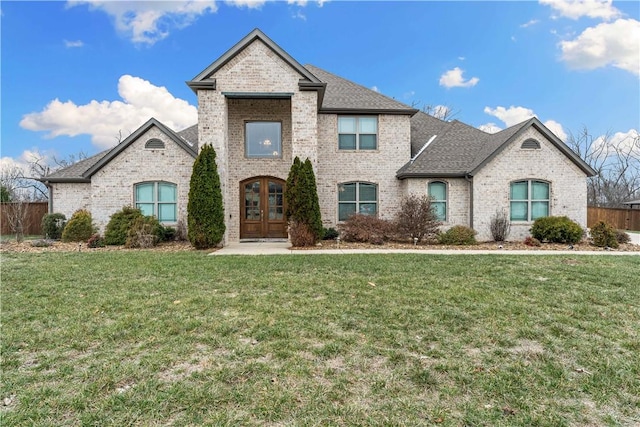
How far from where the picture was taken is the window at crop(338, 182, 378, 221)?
52.0 feet

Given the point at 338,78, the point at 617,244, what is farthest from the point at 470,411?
the point at 338,78

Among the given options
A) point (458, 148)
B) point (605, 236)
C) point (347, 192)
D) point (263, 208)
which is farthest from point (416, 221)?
point (605, 236)

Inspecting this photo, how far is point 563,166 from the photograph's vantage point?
1476cm

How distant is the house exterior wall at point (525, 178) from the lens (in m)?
14.7

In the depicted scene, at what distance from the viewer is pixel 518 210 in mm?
14953

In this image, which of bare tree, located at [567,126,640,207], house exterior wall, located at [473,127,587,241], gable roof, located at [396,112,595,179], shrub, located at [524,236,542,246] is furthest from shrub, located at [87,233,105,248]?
bare tree, located at [567,126,640,207]

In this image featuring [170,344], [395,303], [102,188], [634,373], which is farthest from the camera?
[102,188]

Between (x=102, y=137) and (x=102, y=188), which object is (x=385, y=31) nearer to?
(x=102, y=188)

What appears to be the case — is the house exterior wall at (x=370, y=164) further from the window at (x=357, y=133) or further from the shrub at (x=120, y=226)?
the shrub at (x=120, y=226)

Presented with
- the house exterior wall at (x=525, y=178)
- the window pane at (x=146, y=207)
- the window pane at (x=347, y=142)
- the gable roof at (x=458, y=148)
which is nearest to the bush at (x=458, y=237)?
the house exterior wall at (x=525, y=178)

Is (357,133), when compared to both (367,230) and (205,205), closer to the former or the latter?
(367,230)

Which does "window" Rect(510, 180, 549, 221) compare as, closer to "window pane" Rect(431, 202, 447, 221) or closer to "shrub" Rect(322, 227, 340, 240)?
"window pane" Rect(431, 202, 447, 221)

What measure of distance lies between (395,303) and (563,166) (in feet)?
45.1

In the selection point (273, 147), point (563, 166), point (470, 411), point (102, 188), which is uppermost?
point (273, 147)
